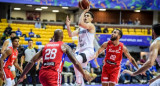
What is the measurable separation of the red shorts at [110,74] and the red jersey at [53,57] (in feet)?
10.2

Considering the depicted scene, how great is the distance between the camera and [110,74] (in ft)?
27.0

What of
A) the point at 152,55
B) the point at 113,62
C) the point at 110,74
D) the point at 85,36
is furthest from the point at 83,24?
the point at 152,55

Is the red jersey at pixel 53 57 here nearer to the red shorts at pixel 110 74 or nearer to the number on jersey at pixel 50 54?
the number on jersey at pixel 50 54

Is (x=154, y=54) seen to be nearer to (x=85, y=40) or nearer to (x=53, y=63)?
(x=53, y=63)

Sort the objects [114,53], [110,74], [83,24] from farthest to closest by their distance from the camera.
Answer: [114,53], [110,74], [83,24]

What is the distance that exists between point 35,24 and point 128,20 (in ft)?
36.9


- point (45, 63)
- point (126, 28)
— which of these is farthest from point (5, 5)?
point (45, 63)

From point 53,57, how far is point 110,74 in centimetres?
327

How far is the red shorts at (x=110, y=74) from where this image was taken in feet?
26.9

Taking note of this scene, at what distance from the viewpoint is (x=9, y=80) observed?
26.2ft

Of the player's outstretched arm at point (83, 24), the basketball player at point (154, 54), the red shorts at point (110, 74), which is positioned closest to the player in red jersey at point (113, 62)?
the red shorts at point (110, 74)

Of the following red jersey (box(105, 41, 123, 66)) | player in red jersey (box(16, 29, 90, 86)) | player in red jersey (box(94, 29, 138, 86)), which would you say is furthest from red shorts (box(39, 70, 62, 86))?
red jersey (box(105, 41, 123, 66))

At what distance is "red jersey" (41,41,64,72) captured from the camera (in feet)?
17.3

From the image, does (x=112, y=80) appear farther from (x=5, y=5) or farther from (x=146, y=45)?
(x=5, y=5)
